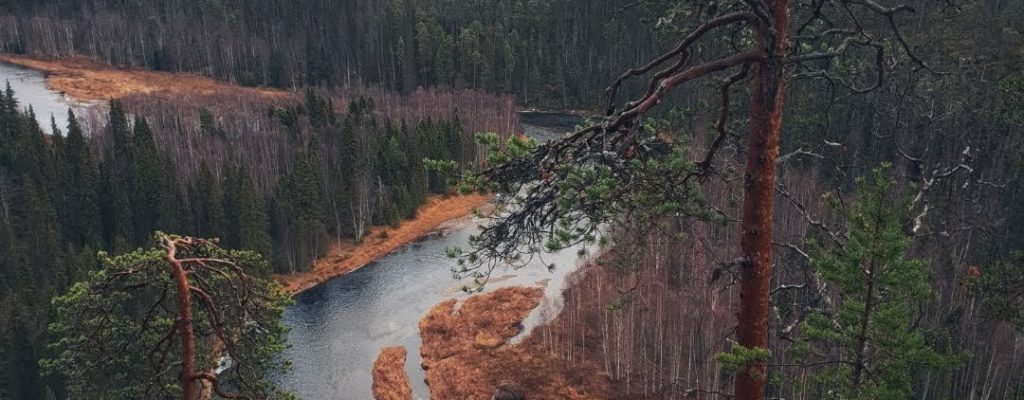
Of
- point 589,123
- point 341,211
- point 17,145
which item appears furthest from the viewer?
point 341,211

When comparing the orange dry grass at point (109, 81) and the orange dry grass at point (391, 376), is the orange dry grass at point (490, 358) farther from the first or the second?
the orange dry grass at point (109, 81)

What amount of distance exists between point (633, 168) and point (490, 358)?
96.4 ft

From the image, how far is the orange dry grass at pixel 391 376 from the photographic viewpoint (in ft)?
111

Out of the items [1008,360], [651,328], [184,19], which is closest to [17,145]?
[651,328]

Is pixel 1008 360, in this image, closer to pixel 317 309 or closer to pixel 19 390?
pixel 317 309

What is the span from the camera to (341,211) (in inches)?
2142

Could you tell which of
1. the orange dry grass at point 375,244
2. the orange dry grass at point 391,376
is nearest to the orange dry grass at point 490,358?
the orange dry grass at point 391,376

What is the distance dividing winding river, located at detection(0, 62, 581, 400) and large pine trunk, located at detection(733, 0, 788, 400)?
90.3ft

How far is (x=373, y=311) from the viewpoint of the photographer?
42.8 m

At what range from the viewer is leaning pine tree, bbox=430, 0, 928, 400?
755cm

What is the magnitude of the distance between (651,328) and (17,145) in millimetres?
40815

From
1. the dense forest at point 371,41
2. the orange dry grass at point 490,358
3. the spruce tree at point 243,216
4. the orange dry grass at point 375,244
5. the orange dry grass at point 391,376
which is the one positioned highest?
the dense forest at point 371,41

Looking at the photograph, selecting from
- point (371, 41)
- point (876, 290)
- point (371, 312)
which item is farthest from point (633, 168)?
point (371, 41)

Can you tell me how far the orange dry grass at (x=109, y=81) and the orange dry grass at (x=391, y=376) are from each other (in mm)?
63290
